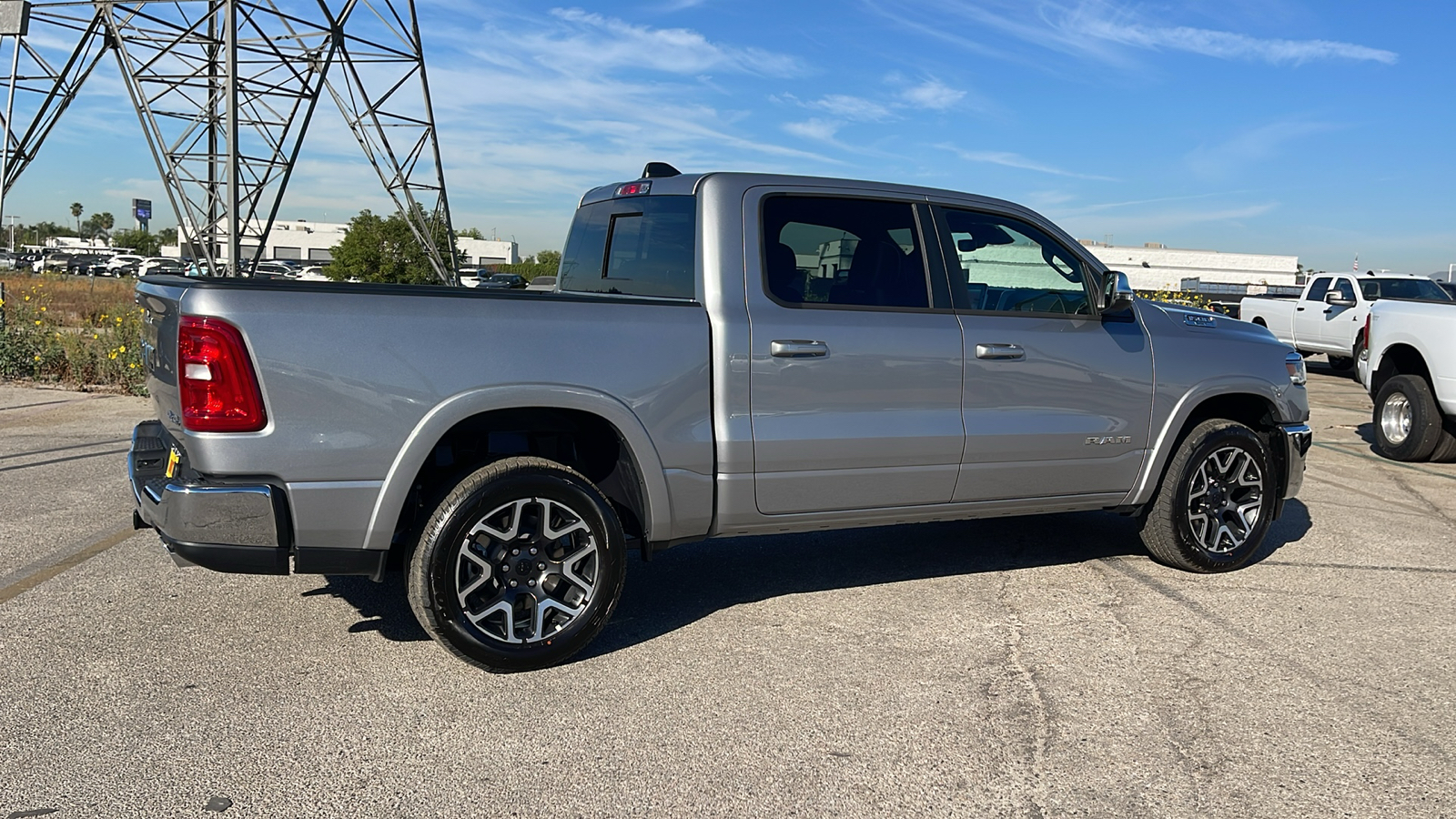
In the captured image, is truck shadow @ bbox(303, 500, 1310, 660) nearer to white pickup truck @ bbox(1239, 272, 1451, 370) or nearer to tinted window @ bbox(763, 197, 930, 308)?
tinted window @ bbox(763, 197, 930, 308)

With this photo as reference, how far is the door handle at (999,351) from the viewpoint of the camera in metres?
5.29

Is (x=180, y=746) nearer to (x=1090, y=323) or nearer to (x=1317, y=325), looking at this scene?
(x=1090, y=323)

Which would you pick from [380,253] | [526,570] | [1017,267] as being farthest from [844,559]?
[380,253]

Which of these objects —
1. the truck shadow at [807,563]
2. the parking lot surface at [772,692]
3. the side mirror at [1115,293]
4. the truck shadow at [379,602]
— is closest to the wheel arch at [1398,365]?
the truck shadow at [807,563]

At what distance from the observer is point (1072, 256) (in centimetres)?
575

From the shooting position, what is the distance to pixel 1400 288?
61.8 feet

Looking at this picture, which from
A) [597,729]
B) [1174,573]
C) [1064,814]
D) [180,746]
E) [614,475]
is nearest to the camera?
[1064,814]

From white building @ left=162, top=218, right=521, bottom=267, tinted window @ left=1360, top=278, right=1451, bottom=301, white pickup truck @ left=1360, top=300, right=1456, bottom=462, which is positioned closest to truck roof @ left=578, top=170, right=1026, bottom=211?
white pickup truck @ left=1360, top=300, right=1456, bottom=462

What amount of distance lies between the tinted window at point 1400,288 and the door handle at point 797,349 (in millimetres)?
17431

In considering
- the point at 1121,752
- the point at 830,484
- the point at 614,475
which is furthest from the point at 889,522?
the point at 1121,752

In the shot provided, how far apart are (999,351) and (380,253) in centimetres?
2686

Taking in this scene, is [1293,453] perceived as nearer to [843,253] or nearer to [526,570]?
[843,253]

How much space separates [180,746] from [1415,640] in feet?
16.3

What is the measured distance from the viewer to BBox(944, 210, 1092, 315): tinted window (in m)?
5.56
